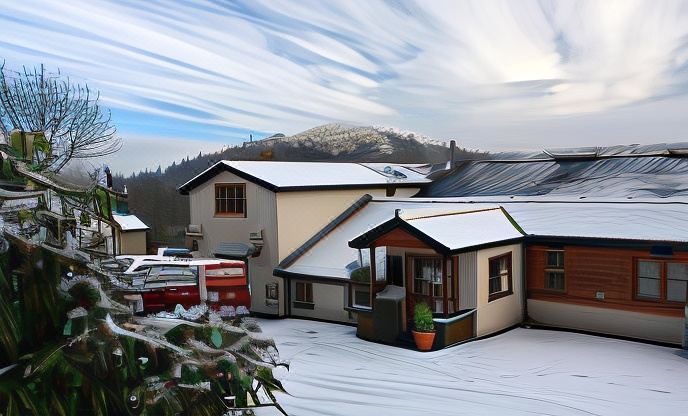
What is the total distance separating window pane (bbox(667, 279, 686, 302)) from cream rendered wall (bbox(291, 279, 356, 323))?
8.24m

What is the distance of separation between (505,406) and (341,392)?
2803 mm

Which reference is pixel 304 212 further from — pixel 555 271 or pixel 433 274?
pixel 555 271

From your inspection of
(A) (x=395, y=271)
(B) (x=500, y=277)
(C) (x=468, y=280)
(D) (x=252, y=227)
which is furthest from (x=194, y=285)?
(B) (x=500, y=277)

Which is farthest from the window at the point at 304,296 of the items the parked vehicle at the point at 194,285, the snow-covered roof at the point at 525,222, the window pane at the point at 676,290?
Answer: the window pane at the point at 676,290

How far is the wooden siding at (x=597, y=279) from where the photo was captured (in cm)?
1400

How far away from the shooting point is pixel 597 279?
14.7 m

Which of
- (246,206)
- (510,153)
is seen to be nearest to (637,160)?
(510,153)

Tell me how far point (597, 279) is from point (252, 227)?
10842mm

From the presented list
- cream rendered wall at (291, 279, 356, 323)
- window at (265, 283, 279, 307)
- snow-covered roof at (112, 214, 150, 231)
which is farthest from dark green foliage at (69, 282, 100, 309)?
snow-covered roof at (112, 214, 150, 231)

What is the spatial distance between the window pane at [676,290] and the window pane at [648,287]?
0.25 metres

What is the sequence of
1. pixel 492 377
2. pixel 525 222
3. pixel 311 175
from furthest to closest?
pixel 311 175, pixel 525 222, pixel 492 377

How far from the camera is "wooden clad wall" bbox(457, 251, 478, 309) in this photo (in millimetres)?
14086

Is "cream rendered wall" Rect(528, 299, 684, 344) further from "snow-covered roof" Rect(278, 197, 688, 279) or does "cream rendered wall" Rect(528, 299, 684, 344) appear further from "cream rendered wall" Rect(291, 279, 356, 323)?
"cream rendered wall" Rect(291, 279, 356, 323)

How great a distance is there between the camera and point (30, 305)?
3.56m
